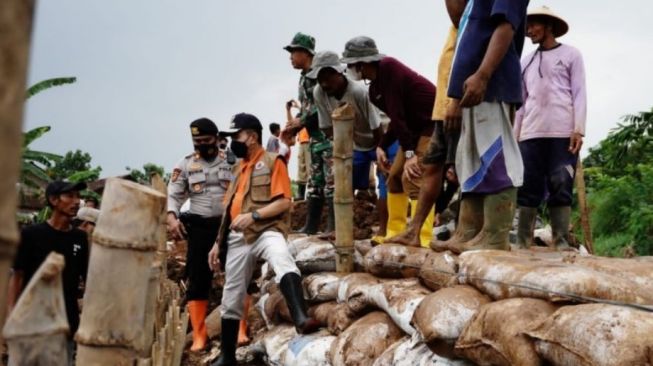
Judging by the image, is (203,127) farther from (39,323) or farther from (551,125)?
(39,323)

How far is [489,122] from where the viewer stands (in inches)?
150

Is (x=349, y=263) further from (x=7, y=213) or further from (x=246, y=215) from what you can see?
(x=7, y=213)

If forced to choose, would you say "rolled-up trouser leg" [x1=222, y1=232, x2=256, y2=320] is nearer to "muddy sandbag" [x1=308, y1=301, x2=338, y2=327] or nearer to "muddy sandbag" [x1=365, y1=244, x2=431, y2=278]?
"muddy sandbag" [x1=308, y1=301, x2=338, y2=327]

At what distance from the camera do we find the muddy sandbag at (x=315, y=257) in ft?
18.6

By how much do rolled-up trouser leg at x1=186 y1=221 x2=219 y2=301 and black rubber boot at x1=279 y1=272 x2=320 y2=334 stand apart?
1354 mm

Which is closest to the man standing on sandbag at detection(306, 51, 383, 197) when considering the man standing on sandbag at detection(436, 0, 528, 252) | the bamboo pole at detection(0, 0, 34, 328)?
the man standing on sandbag at detection(436, 0, 528, 252)

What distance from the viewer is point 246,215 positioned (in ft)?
17.1

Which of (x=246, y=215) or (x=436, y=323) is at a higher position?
(x=246, y=215)

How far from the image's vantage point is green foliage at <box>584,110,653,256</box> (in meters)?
8.98

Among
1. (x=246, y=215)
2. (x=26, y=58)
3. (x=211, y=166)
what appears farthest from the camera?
(x=211, y=166)

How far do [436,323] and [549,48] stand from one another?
2.37 meters

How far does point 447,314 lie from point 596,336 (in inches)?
34.9

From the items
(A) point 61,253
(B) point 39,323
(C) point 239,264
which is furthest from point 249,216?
(B) point 39,323

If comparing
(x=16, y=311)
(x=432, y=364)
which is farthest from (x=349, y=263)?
(x=16, y=311)
